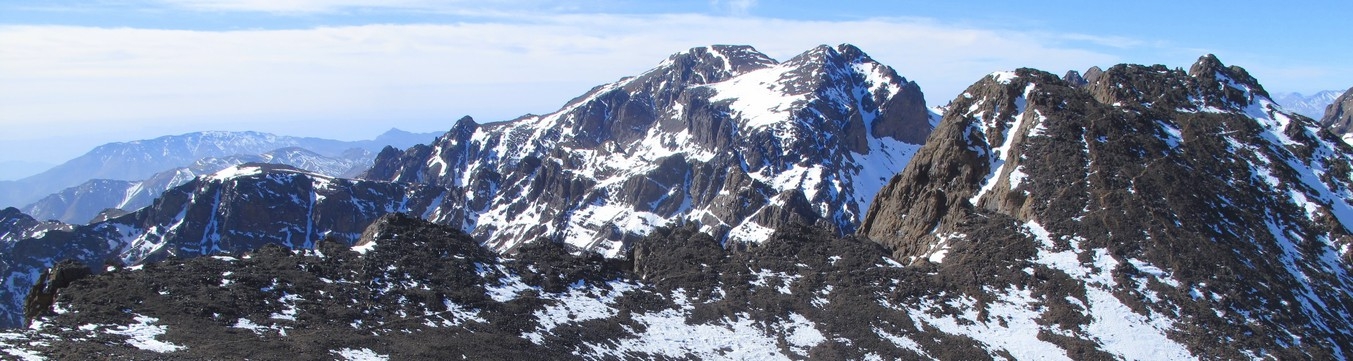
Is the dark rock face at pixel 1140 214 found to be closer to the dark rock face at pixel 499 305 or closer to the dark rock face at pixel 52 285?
the dark rock face at pixel 499 305

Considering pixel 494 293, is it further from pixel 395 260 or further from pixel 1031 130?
pixel 1031 130

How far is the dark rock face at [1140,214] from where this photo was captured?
7600 centimetres

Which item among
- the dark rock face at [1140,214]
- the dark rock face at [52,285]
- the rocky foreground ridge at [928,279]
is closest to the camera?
the rocky foreground ridge at [928,279]

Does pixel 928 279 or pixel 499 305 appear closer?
pixel 499 305

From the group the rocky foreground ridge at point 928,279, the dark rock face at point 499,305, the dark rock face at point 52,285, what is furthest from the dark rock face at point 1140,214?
the dark rock face at point 52,285

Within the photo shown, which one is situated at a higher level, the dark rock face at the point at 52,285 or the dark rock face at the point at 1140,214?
the dark rock face at the point at 1140,214

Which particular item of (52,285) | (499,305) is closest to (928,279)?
(499,305)

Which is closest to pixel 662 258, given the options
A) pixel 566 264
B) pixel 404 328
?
pixel 566 264

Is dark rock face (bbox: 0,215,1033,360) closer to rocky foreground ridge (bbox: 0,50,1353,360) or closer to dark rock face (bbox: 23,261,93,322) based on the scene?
rocky foreground ridge (bbox: 0,50,1353,360)

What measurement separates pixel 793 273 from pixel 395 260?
38692mm

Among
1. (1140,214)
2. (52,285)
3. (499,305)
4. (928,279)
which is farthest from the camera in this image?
(1140,214)

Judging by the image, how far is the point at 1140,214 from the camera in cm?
8850

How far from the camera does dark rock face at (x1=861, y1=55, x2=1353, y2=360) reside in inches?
2992

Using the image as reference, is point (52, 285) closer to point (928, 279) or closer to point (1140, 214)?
point (928, 279)
